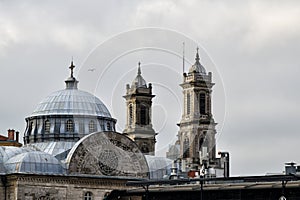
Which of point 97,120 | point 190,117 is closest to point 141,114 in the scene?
point 190,117

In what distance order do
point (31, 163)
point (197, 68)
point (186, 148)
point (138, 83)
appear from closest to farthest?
point (31, 163) → point (186, 148) → point (138, 83) → point (197, 68)

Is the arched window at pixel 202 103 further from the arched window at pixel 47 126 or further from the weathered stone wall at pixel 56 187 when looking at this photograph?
the weathered stone wall at pixel 56 187

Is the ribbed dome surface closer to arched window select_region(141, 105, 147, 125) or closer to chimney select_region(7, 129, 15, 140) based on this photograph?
chimney select_region(7, 129, 15, 140)

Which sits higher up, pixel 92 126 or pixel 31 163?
pixel 92 126

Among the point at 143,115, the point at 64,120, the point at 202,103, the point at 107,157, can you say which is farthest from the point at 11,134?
the point at 202,103

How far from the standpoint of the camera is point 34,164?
82062 millimetres

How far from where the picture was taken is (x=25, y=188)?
3187 inches

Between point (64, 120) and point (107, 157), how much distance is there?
911 centimetres

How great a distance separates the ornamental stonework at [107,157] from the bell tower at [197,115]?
4599cm

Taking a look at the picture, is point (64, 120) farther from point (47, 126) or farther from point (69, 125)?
point (47, 126)

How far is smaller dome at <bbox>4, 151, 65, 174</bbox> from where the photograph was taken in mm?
81688

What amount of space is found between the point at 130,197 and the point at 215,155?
5704cm

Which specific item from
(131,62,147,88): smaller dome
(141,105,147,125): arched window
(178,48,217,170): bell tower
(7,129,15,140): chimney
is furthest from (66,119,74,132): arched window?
(141,105,147,125): arched window

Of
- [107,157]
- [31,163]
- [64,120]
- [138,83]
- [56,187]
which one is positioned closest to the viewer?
[31,163]
